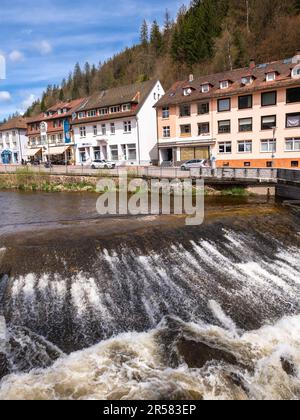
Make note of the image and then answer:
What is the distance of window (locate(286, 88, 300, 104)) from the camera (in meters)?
32.1

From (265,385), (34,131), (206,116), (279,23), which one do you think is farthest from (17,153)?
(265,385)

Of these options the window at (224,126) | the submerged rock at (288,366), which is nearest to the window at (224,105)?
the window at (224,126)

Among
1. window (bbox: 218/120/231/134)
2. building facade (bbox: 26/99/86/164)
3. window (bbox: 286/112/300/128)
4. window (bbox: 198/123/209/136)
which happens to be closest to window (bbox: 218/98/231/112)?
window (bbox: 218/120/231/134)

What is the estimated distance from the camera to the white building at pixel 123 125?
146 feet

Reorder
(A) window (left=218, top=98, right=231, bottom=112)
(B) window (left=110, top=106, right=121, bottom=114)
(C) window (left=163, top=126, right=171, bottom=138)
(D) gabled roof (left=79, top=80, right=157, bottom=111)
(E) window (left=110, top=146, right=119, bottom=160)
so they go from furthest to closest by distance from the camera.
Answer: (E) window (left=110, top=146, right=119, bottom=160)
(B) window (left=110, top=106, right=121, bottom=114)
(D) gabled roof (left=79, top=80, right=157, bottom=111)
(C) window (left=163, top=126, right=171, bottom=138)
(A) window (left=218, top=98, right=231, bottom=112)

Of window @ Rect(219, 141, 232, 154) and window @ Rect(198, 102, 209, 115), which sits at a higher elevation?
window @ Rect(198, 102, 209, 115)

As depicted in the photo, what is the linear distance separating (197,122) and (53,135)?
95.5 ft

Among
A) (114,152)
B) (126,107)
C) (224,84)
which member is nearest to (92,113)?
(126,107)

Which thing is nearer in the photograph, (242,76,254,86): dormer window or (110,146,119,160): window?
(242,76,254,86): dormer window

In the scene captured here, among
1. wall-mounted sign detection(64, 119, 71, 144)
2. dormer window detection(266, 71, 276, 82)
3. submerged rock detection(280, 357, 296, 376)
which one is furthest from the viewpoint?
wall-mounted sign detection(64, 119, 71, 144)

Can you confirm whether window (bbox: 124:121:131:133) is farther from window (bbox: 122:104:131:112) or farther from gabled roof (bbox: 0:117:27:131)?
gabled roof (bbox: 0:117:27:131)

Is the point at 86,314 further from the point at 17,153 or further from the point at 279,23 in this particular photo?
the point at 17,153

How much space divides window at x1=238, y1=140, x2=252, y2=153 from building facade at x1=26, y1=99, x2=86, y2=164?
27326mm

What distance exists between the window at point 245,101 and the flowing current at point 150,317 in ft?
83.7
